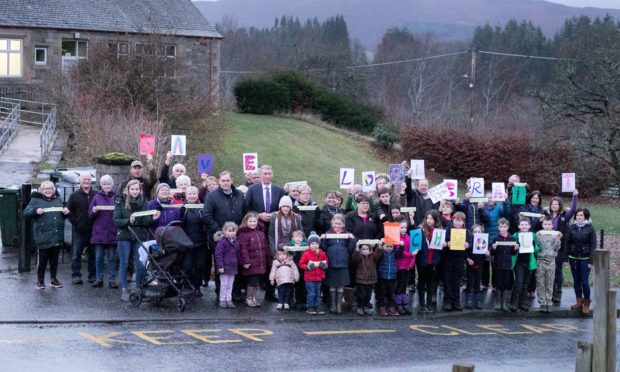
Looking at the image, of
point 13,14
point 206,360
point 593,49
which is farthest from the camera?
point 13,14

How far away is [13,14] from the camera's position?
45969mm

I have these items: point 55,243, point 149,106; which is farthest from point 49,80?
point 55,243

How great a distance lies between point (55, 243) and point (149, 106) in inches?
703

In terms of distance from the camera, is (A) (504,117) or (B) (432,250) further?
(A) (504,117)

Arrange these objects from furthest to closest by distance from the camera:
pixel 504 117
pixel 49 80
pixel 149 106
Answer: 1. pixel 504 117
2. pixel 49 80
3. pixel 149 106

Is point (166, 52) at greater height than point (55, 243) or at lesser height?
greater

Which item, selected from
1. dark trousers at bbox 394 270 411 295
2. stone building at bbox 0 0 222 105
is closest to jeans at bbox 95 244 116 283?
dark trousers at bbox 394 270 411 295

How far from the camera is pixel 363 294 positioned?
51.6 ft

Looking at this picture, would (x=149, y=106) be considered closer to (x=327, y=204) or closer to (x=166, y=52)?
(x=166, y=52)

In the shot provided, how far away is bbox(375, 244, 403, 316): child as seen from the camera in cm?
1578

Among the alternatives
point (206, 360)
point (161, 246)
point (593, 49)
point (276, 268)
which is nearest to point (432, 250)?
point (276, 268)

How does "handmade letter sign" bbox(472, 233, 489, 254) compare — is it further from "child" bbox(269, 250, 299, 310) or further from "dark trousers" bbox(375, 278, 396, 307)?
"child" bbox(269, 250, 299, 310)

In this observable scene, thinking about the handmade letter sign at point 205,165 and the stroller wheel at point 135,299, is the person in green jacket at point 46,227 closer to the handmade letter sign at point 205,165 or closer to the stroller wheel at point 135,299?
the stroller wheel at point 135,299

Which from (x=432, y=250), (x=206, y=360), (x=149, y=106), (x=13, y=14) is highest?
(x=13, y=14)
